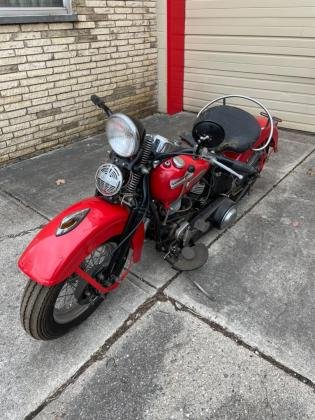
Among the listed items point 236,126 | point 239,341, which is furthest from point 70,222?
point 236,126

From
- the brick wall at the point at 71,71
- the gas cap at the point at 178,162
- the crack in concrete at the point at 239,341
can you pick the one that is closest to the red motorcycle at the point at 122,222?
the gas cap at the point at 178,162

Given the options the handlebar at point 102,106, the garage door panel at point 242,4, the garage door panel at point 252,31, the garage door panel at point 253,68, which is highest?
the garage door panel at point 242,4

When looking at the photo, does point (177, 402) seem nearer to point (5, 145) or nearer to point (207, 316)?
point (207, 316)

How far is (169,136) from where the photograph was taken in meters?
4.97

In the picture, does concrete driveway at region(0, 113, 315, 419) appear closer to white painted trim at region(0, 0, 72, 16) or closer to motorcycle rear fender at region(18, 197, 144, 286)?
Result: motorcycle rear fender at region(18, 197, 144, 286)

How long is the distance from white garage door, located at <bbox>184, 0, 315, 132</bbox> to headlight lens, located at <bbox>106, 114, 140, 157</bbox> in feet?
11.9

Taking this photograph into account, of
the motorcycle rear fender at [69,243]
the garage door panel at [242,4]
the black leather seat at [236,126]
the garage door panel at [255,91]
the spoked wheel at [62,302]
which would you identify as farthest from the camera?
the garage door panel at [255,91]

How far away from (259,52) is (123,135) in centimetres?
375

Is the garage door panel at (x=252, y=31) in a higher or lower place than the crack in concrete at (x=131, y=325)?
higher

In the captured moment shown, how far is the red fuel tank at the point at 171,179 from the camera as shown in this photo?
83.7 inches

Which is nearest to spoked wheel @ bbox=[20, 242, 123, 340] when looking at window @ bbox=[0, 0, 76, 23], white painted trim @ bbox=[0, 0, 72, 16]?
window @ bbox=[0, 0, 76, 23]

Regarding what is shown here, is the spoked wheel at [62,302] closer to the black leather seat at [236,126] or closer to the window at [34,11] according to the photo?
the black leather seat at [236,126]

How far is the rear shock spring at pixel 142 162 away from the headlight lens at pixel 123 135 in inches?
4.3

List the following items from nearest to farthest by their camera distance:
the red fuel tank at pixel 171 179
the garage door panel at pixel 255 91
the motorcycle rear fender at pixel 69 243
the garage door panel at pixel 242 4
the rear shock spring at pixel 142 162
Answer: the motorcycle rear fender at pixel 69 243
the rear shock spring at pixel 142 162
the red fuel tank at pixel 171 179
the garage door panel at pixel 242 4
the garage door panel at pixel 255 91
